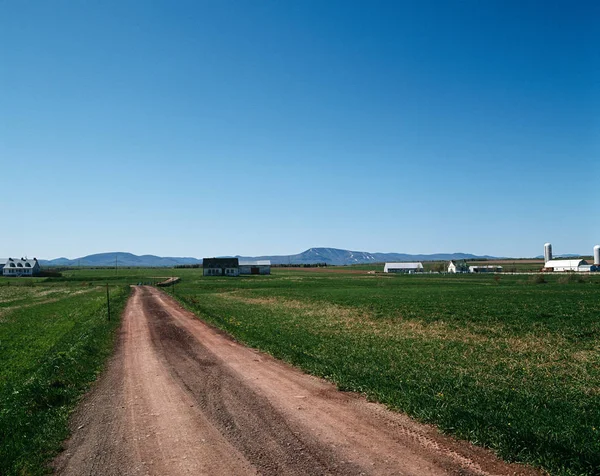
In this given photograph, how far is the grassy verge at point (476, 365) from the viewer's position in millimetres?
9658

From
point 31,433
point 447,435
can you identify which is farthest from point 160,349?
point 447,435

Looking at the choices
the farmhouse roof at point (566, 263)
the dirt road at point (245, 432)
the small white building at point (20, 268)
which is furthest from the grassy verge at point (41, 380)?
the farmhouse roof at point (566, 263)

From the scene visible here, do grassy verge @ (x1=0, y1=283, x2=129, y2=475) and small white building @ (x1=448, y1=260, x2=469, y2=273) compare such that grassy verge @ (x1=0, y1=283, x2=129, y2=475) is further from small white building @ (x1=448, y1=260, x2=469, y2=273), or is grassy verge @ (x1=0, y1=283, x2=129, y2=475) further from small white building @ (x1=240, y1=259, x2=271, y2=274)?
small white building @ (x1=448, y1=260, x2=469, y2=273)

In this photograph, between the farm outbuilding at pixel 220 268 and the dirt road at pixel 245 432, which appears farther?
the farm outbuilding at pixel 220 268

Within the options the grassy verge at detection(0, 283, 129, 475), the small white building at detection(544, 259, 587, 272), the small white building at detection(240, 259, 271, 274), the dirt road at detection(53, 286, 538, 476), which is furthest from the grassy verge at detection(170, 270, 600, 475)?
the small white building at detection(544, 259, 587, 272)

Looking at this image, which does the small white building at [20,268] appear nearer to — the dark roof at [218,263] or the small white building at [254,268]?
the dark roof at [218,263]

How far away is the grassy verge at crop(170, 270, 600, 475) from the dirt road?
918 mm

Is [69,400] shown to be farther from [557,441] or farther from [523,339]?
[523,339]

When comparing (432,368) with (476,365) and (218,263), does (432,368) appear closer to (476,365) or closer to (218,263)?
(476,365)

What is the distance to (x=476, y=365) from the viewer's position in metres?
18.2

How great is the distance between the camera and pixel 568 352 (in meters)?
20.9

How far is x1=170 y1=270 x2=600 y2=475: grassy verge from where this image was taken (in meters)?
9.66

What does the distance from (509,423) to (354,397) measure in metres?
4.43

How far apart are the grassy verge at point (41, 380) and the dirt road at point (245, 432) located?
1.96 feet
